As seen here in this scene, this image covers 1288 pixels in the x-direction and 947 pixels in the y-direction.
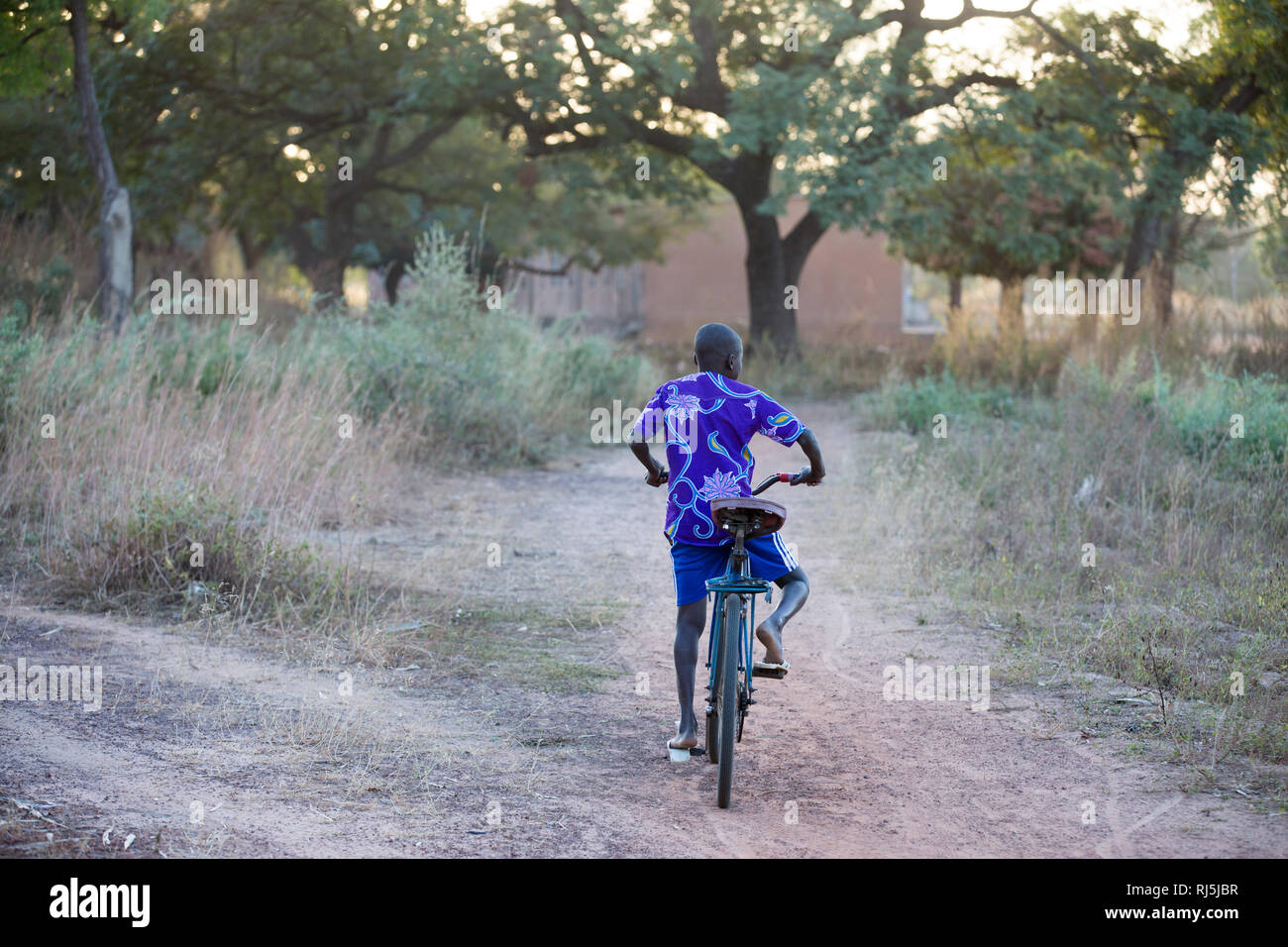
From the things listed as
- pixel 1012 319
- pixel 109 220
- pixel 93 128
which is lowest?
pixel 1012 319

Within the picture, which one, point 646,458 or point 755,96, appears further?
point 755,96

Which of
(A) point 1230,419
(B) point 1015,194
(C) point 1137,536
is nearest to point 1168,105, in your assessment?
(B) point 1015,194

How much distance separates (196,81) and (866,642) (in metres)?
16.5

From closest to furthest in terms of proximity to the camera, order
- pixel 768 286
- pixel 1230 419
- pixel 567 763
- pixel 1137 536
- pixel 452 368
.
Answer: pixel 567 763
pixel 1137 536
pixel 1230 419
pixel 452 368
pixel 768 286

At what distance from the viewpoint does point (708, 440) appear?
4527 millimetres

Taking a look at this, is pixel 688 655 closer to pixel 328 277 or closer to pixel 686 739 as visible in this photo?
pixel 686 739

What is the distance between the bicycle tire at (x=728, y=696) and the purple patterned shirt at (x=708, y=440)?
1.05 feet

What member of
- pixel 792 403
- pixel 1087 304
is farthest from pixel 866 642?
pixel 792 403

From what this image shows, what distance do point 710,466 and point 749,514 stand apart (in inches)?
11.9

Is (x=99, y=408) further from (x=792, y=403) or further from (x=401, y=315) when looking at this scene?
(x=792, y=403)

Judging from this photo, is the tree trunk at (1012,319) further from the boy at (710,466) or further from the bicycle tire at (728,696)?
the bicycle tire at (728,696)

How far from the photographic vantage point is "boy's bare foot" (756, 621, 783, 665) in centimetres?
445

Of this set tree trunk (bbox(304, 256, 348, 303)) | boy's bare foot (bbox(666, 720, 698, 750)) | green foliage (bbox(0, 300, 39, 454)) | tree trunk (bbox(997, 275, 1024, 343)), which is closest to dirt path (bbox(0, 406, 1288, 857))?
boy's bare foot (bbox(666, 720, 698, 750))

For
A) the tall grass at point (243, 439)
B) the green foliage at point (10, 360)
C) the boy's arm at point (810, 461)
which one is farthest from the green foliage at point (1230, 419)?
the green foliage at point (10, 360)
